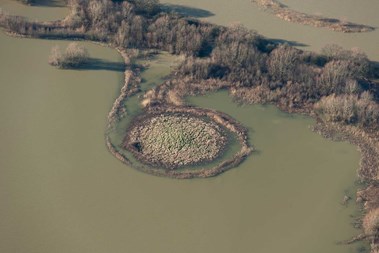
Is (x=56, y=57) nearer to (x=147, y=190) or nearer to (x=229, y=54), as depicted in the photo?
(x=229, y=54)

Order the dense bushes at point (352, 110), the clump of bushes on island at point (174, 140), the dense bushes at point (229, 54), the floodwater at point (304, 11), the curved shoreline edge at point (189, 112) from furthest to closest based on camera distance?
the floodwater at point (304, 11) → the dense bushes at point (229, 54) → the dense bushes at point (352, 110) → the clump of bushes on island at point (174, 140) → the curved shoreline edge at point (189, 112)

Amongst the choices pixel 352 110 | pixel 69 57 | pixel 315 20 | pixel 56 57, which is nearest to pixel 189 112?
pixel 69 57

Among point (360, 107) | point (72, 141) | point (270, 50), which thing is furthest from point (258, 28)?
point (72, 141)

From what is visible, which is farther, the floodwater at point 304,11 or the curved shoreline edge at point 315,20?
the curved shoreline edge at point 315,20

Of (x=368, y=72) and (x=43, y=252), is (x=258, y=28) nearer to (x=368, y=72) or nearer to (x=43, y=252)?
(x=368, y=72)

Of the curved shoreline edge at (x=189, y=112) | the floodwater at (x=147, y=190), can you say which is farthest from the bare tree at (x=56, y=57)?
the curved shoreline edge at (x=189, y=112)

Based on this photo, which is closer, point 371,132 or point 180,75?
point 371,132

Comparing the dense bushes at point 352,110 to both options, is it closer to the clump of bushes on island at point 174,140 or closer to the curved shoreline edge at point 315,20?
the clump of bushes on island at point 174,140
